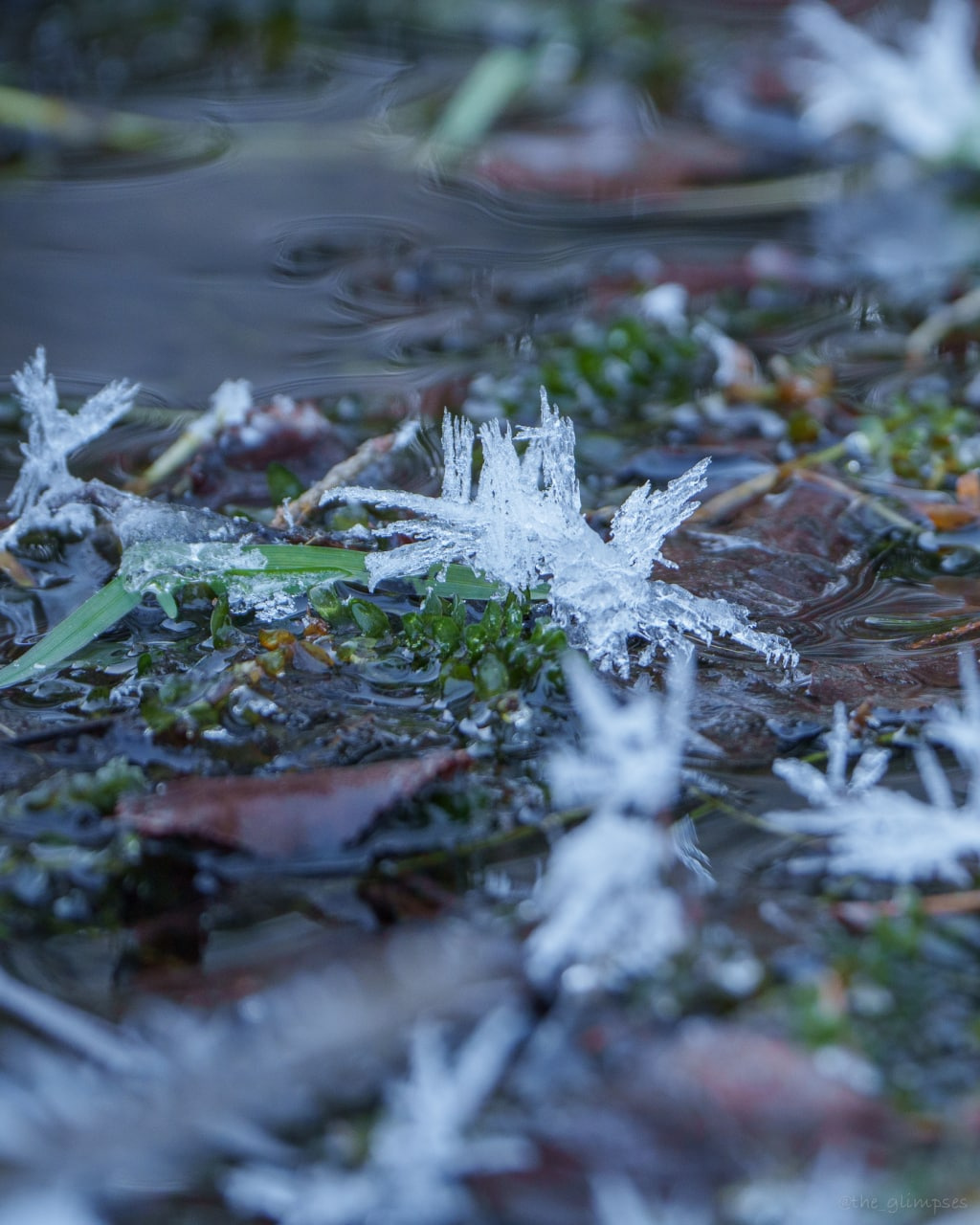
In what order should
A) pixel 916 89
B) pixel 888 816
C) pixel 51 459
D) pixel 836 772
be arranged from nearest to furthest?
pixel 888 816 < pixel 836 772 < pixel 51 459 < pixel 916 89

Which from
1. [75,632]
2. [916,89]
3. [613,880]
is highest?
[916,89]

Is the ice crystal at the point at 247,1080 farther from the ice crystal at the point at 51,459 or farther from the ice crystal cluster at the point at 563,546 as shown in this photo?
the ice crystal at the point at 51,459

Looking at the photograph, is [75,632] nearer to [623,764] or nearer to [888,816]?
[623,764]

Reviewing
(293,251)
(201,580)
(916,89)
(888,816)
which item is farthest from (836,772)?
(916,89)

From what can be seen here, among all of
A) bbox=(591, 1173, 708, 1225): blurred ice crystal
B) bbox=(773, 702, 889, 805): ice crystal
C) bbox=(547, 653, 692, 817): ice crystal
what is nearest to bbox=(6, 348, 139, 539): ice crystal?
bbox=(547, 653, 692, 817): ice crystal

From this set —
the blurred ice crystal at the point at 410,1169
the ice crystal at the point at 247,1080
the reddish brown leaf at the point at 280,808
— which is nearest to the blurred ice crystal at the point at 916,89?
the reddish brown leaf at the point at 280,808

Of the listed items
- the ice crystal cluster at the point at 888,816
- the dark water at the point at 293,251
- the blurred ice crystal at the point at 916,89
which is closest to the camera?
the ice crystal cluster at the point at 888,816
